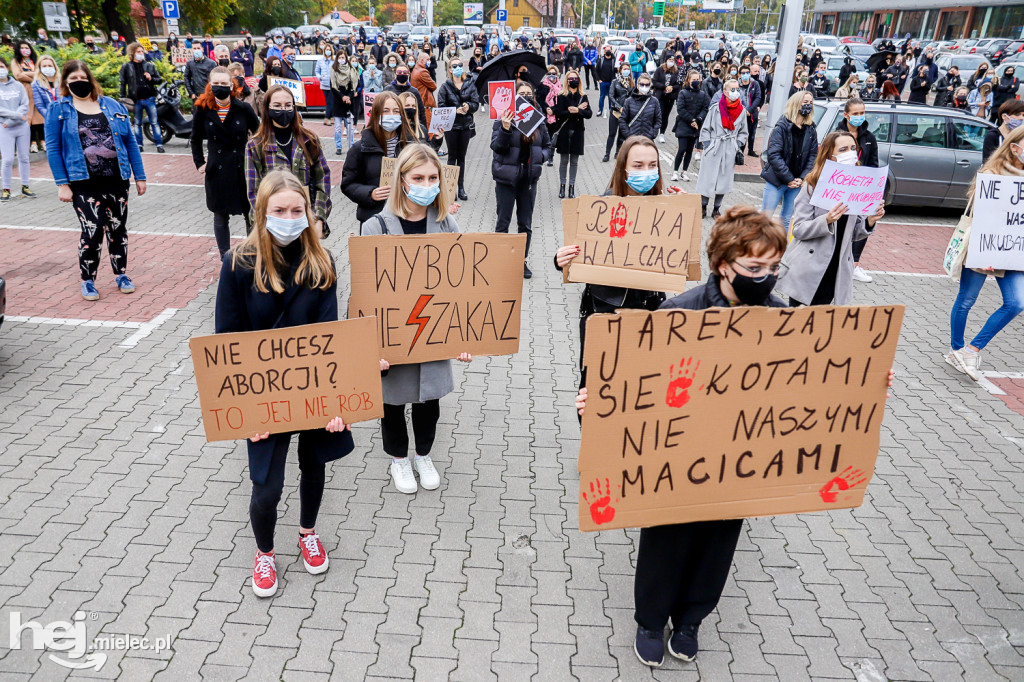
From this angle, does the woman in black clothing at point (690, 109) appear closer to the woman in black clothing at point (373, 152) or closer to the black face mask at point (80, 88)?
the woman in black clothing at point (373, 152)

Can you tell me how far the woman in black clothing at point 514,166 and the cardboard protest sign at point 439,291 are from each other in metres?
3.58

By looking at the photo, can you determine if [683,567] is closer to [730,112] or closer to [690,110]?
[730,112]

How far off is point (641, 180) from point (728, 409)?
1730 mm

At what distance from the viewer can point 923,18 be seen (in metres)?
55.2

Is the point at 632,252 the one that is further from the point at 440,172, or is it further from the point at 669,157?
the point at 669,157

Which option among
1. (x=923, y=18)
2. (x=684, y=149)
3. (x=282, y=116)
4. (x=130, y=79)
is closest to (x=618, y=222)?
(x=282, y=116)

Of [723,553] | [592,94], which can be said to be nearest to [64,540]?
[723,553]

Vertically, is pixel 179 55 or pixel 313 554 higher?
Answer: pixel 179 55

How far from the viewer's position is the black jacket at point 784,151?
8.05 meters

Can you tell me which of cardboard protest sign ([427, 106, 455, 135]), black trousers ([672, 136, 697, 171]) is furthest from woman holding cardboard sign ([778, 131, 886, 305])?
black trousers ([672, 136, 697, 171])

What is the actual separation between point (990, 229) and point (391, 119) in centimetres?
477

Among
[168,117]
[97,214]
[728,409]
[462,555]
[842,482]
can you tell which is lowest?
[462,555]

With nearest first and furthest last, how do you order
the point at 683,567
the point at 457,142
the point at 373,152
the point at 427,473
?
1. the point at 683,567
2. the point at 427,473
3. the point at 373,152
4. the point at 457,142

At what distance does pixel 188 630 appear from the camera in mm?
3248
